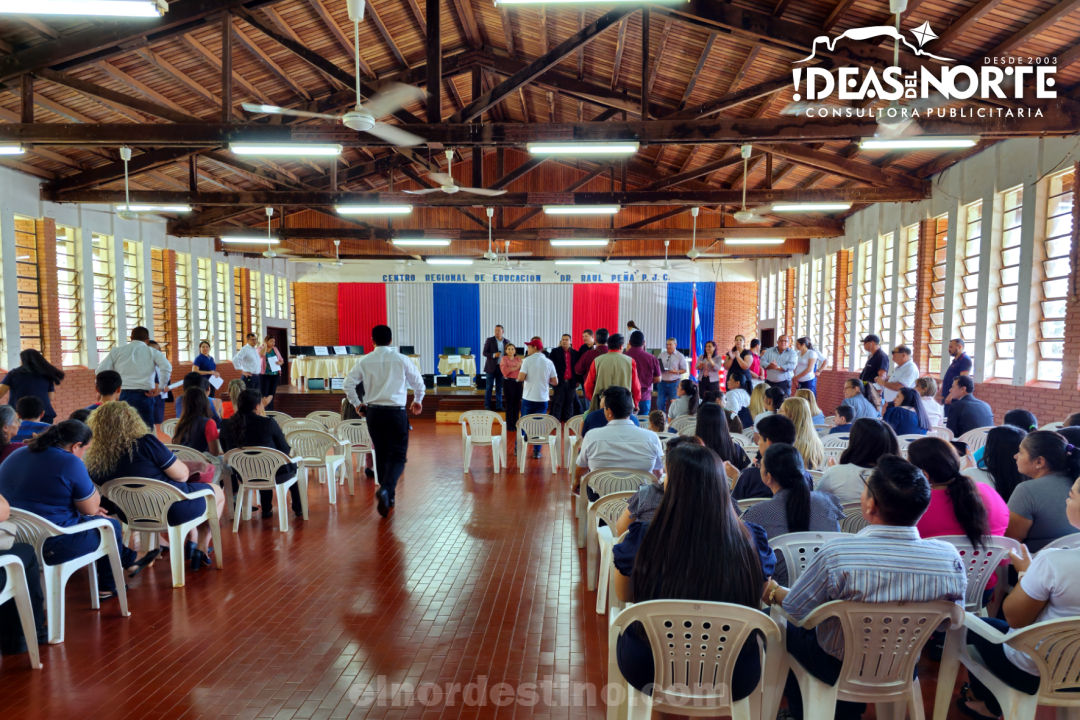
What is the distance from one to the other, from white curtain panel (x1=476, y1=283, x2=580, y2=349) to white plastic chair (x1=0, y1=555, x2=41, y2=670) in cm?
1640

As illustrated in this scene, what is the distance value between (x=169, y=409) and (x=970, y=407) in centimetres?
1392

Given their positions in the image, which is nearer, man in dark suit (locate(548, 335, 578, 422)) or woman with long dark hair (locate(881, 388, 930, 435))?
woman with long dark hair (locate(881, 388, 930, 435))

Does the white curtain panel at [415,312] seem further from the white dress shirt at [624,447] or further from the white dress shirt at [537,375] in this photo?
the white dress shirt at [624,447]

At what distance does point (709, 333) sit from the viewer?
18891 mm

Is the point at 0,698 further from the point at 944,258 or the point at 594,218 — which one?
the point at 594,218

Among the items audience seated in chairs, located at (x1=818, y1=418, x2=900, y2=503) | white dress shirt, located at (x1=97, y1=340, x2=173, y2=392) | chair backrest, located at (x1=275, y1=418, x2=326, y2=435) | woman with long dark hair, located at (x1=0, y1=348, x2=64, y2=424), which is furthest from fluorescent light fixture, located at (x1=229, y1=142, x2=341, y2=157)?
audience seated in chairs, located at (x1=818, y1=418, x2=900, y2=503)

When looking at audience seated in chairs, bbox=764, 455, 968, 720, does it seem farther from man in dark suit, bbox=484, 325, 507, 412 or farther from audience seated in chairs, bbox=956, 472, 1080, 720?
man in dark suit, bbox=484, 325, 507, 412

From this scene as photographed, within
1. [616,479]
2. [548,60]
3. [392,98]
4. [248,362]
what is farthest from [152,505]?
[248,362]

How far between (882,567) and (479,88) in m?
10.5

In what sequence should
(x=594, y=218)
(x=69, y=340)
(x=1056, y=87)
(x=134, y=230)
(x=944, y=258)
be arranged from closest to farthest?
(x=1056, y=87) < (x=944, y=258) < (x=69, y=340) < (x=134, y=230) < (x=594, y=218)

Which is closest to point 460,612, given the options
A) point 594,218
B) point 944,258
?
point 944,258

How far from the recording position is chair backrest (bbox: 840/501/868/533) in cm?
311

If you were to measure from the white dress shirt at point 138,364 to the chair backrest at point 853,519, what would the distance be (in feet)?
22.1

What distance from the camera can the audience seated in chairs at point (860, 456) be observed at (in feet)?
10.3
